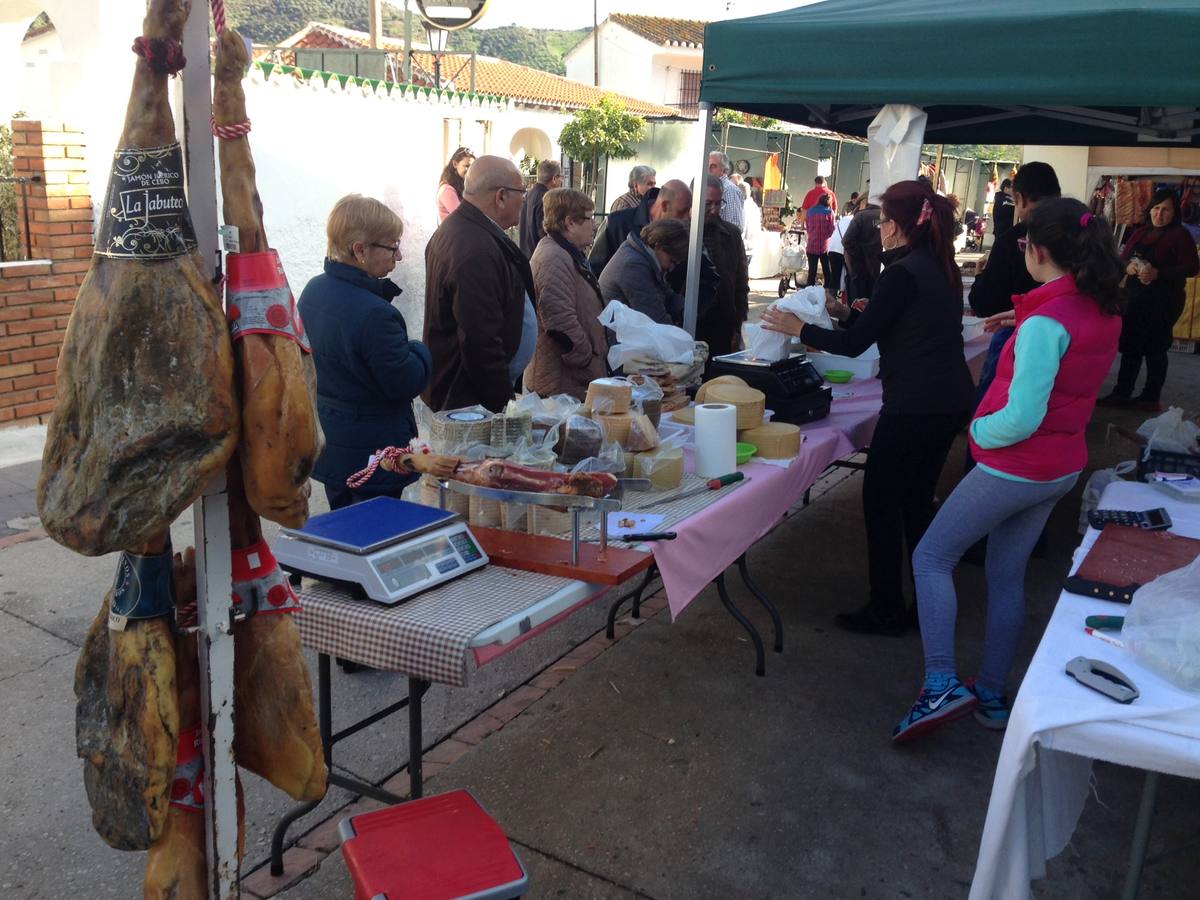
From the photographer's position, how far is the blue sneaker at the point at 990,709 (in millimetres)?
3365

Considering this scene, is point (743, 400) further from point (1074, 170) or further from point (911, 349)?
point (1074, 170)

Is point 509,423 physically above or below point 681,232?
below

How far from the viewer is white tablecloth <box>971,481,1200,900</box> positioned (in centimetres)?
186

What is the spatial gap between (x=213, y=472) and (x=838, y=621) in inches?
131

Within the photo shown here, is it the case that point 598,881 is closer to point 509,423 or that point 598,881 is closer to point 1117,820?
point 509,423

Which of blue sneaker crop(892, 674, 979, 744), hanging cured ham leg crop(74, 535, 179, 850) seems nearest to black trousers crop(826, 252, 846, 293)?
blue sneaker crop(892, 674, 979, 744)

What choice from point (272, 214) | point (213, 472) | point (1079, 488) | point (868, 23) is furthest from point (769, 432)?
point (272, 214)

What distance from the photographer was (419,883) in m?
1.81

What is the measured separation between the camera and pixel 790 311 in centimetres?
396

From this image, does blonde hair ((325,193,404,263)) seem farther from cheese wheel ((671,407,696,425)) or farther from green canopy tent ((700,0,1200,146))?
green canopy tent ((700,0,1200,146))

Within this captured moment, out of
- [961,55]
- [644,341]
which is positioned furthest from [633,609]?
[961,55]

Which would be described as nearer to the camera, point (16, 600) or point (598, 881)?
point (598, 881)

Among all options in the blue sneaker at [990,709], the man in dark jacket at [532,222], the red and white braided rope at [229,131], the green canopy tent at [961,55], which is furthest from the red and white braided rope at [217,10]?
the man in dark jacket at [532,222]

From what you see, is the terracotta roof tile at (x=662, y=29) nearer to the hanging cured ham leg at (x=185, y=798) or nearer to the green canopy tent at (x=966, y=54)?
the green canopy tent at (x=966, y=54)
